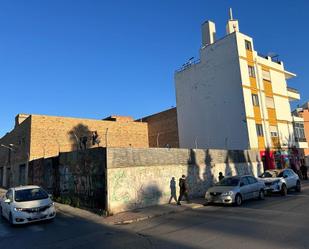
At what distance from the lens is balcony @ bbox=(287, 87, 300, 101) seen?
40.4 meters

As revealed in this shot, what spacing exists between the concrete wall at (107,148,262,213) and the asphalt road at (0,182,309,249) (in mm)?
2672

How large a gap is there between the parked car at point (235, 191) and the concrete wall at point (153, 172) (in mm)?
3008

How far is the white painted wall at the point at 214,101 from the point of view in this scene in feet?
107

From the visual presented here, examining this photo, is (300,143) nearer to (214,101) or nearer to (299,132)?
(299,132)

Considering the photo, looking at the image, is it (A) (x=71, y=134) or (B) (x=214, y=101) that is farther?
(B) (x=214, y=101)

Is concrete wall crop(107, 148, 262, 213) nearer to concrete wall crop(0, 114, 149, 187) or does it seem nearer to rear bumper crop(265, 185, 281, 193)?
rear bumper crop(265, 185, 281, 193)

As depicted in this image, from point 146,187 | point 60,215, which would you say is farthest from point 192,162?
point 60,215

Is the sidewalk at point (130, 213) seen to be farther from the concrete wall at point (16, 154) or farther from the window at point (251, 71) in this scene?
the window at point (251, 71)

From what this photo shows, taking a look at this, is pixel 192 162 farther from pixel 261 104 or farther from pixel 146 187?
pixel 261 104

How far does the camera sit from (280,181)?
20016 mm

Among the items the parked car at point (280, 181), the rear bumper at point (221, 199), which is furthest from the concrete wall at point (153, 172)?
the parked car at point (280, 181)

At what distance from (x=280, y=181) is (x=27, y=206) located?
15178 mm

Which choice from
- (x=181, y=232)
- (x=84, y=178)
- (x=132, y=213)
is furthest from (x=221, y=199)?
(x=84, y=178)

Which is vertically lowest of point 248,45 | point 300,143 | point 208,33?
point 300,143
